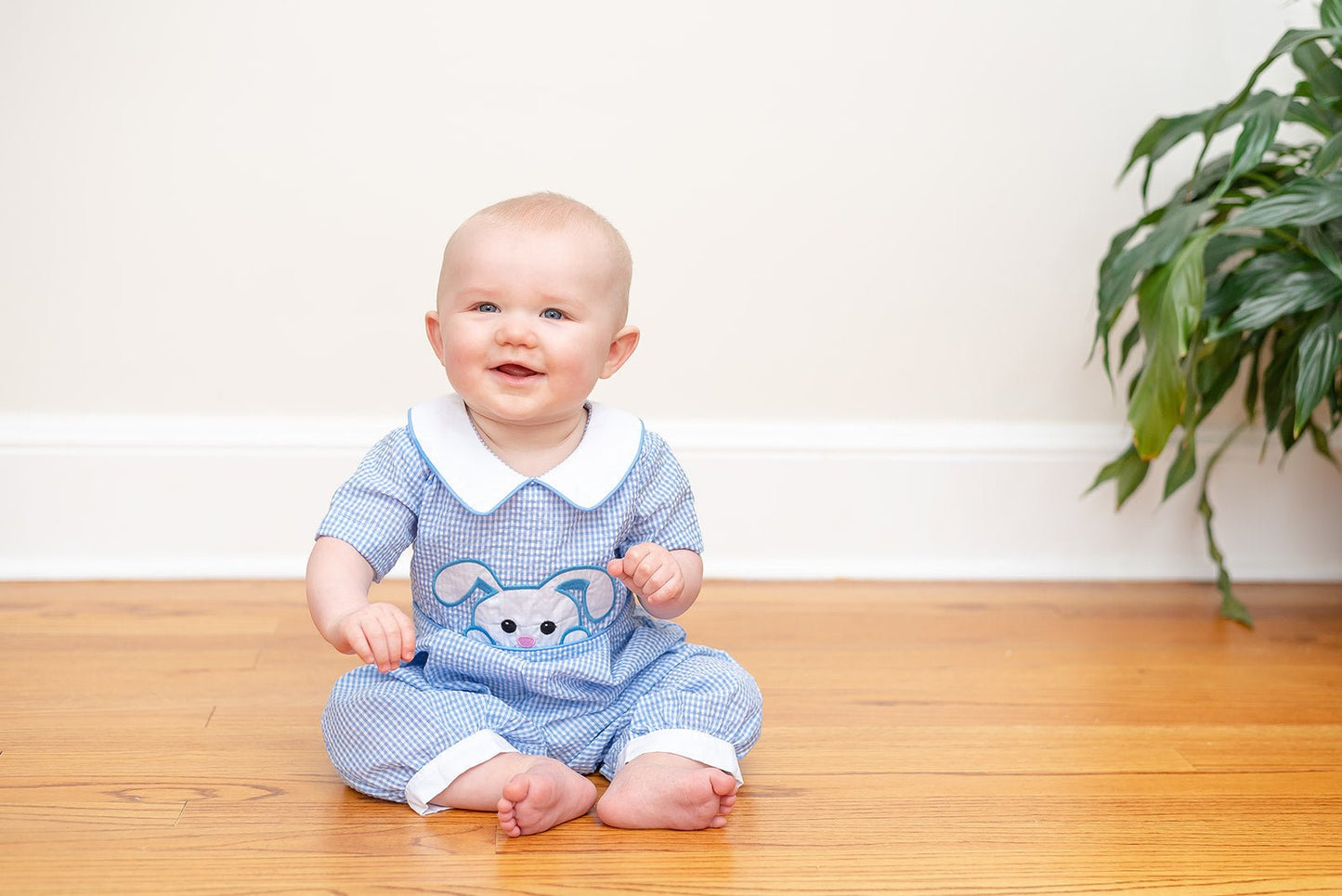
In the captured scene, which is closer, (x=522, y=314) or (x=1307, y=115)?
(x=522, y=314)

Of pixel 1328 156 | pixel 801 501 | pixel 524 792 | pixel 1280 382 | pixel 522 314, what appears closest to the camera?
pixel 524 792

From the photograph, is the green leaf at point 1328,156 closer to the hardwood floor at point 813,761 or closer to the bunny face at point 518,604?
the hardwood floor at point 813,761

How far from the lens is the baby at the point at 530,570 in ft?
3.11

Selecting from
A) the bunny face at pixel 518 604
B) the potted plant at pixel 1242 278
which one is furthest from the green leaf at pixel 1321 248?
the bunny face at pixel 518 604

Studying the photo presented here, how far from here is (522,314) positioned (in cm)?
98

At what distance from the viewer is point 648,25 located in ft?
5.41

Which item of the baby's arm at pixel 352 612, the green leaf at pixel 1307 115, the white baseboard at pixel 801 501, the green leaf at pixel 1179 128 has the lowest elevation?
the white baseboard at pixel 801 501

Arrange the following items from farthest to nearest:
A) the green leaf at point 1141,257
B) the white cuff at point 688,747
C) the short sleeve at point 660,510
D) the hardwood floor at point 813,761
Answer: the green leaf at point 1141,257
the short sleeve at point 660,510
the white cuff at point 688,747
the hardwood floor at point 813,761

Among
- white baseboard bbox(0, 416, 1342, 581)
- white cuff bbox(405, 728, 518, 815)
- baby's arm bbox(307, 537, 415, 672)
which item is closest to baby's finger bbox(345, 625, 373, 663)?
baby's arm bbox(307, 537, 415, 672)

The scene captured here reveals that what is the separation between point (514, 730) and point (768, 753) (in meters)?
0.23

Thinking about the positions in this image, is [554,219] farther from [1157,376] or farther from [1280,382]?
[1280,382]

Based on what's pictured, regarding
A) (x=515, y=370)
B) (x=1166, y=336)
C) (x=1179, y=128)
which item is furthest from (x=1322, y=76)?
(x=515, y=370)

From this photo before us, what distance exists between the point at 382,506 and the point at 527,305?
207 mm

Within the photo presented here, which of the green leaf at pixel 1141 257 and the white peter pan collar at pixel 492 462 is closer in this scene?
the white peter pan collar at pixel 492 462
